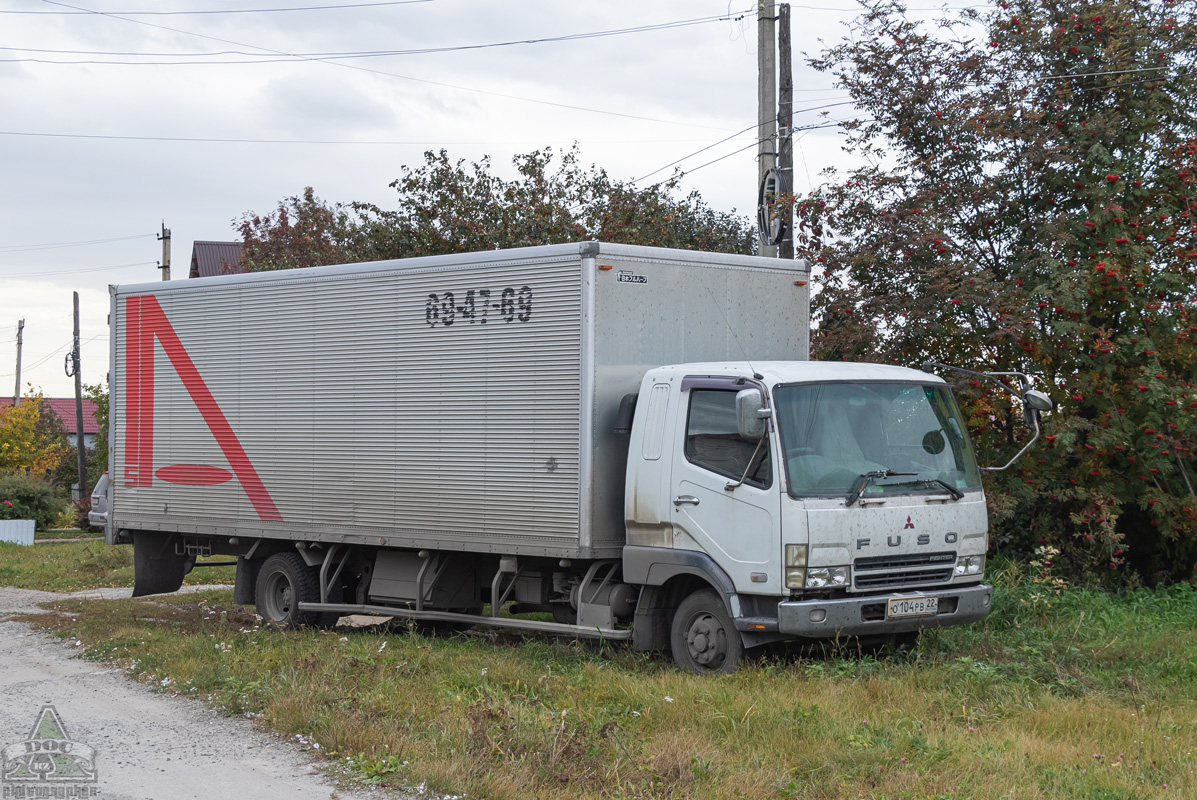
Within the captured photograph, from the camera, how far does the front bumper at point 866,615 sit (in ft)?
27.2

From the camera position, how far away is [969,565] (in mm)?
9062

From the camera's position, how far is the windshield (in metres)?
8.54

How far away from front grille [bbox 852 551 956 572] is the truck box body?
204 centimetres

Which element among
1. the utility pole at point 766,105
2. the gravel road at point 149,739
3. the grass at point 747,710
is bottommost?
the gravel road at point 149,739

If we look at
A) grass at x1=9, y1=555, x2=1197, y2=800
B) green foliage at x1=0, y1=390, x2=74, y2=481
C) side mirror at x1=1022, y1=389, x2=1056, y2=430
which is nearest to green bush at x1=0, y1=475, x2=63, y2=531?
green foliage at x1=0, y1=390, x2=74, y2=481

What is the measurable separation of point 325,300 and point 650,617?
14.8 ft

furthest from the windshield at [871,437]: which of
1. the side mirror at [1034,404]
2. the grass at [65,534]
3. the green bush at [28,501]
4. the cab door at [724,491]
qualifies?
the green bush at [28,501]

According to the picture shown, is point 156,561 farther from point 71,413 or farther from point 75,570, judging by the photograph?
point 71,413

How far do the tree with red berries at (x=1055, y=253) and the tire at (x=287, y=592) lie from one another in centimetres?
591

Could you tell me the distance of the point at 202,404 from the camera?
12766mm

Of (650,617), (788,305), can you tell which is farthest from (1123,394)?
(650,617)

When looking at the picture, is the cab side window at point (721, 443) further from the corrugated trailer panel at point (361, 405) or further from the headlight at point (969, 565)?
the headlight at point (969, 565)

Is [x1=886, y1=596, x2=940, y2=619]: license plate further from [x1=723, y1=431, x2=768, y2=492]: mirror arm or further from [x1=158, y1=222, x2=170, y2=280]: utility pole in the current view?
[x1=158, y1=222, x2=170, y2=280]: utility pole

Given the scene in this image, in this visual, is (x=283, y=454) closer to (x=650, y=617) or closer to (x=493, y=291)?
(x=493, y=291)
